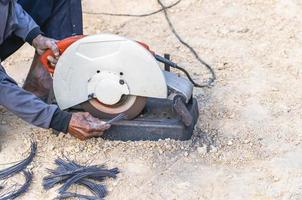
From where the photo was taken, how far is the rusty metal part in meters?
3.73

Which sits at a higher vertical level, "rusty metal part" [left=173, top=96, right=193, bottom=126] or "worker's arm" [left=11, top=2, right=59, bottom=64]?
"worker's arm" [left=11, top=2, right=59, bottom=64]

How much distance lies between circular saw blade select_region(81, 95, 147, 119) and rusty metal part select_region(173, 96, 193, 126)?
0.68ft

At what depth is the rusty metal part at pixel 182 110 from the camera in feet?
12.2

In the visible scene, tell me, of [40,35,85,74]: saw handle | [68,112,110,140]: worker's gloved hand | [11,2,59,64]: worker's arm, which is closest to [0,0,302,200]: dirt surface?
[68,112,110,140]: worker's gloved hand

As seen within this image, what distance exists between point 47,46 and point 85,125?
1.81 feet

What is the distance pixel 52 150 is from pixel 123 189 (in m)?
0.60

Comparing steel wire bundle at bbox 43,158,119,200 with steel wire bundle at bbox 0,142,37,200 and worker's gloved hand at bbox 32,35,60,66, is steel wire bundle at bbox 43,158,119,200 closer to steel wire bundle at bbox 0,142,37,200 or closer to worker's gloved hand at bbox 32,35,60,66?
steel wire bundle at bbox 0,142,37,200

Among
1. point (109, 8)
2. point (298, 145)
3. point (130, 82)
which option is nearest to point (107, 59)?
point (130, 82)

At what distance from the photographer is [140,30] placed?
18.0 feet

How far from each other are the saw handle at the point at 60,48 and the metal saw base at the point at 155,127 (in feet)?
1.76

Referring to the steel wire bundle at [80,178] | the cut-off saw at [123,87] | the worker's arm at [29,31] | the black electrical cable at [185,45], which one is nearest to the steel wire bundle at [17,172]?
the steel wire bundle at [80,178]

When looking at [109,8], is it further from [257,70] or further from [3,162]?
[3,162]

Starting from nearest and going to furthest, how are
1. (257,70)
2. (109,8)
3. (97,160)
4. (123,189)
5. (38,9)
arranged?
(123,189) → (97,160) → (38,9) → (257,70) → (109,8)

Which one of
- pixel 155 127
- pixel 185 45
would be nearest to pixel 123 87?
pixel 155 127
